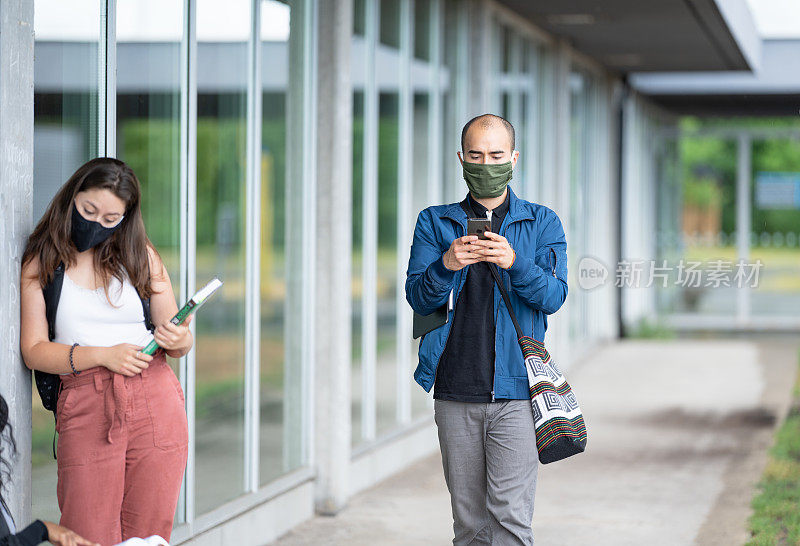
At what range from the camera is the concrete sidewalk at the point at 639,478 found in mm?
6219

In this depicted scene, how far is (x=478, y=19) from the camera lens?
9.42m

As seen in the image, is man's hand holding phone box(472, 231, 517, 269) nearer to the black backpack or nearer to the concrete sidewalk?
the black backpack

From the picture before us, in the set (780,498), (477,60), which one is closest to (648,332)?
(477,60)

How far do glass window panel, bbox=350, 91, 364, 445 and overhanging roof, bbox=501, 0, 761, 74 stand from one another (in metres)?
3.35

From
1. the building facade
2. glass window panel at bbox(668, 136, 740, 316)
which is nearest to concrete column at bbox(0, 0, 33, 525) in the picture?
the building facade

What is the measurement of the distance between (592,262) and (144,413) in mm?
12354

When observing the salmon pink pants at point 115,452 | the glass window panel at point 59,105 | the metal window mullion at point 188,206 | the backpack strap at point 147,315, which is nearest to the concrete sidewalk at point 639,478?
the metal window mullion at point 188,206

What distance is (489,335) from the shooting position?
149 inches

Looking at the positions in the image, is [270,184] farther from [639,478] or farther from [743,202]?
[743,202]

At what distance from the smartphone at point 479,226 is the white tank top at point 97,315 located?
1060 mm

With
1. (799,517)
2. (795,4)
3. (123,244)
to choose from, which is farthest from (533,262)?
(795,4)

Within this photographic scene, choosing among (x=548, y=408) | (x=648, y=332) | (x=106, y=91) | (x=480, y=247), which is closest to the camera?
(x=480, y=247)

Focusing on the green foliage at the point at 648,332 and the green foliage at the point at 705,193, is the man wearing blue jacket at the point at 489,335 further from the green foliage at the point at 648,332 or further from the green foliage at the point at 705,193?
the green foliage at the point at 705,193

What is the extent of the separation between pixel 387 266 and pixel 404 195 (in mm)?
576
